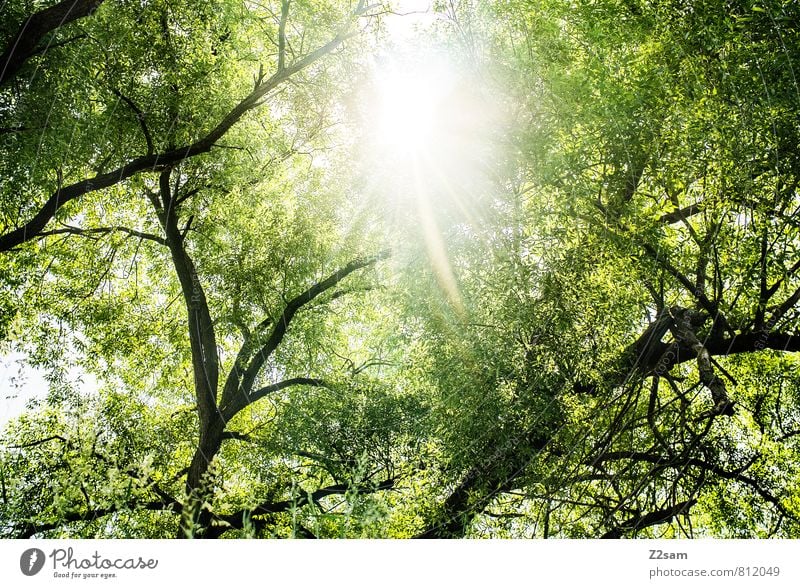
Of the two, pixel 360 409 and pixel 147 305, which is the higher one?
pixel 147 305

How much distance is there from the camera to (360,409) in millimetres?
3855

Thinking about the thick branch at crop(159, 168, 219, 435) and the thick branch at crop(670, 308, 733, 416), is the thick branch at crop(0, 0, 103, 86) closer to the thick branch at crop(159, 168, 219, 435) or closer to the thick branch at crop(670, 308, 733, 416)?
the thick branch at crop(159, 168, 219, 435)

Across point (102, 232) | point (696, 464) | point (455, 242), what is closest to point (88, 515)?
point (102, 232)

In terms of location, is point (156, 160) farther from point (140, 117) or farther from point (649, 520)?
point (649, 520)

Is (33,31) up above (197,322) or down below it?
above

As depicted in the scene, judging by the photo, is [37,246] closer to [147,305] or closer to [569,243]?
[147,305]

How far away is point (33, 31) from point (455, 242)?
7.29 ft

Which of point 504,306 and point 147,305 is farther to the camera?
point 147,305

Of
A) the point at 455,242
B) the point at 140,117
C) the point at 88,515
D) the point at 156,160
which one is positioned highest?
the point at 140,117

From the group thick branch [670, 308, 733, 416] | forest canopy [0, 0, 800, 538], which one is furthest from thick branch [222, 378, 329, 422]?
thick branch [670, 308, 733, 416]

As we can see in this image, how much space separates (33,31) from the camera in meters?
2.79

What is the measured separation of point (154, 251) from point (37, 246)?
96 cm

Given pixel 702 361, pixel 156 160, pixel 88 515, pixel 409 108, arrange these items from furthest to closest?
pixel 156 160, pixel 409 108, pixel 702 361, pixel 88 515
